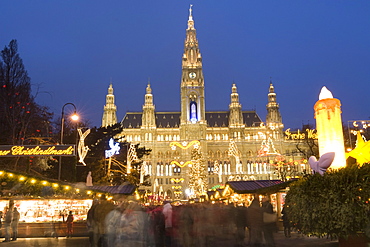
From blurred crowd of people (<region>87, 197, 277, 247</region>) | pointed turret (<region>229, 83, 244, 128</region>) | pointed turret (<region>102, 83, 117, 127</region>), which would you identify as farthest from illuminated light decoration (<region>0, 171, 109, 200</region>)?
pointed turret (<region>229, 83, 244, 128</region>)

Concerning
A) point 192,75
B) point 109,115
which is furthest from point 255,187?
point 109,115

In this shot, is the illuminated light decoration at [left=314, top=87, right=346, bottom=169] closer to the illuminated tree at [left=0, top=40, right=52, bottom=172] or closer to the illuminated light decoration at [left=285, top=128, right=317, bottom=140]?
the illuminated tree at [left=0, top=40, right=52, bottom=172]

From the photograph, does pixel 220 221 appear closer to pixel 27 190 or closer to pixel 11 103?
pixel 27 190

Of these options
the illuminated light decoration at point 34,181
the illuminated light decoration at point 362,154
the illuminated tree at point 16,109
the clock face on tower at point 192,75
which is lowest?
the illuminated light decoration at point 34,181

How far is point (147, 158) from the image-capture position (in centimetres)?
8744

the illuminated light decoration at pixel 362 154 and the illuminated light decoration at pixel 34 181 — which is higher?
the illuminated light decoration at pixel 362 154

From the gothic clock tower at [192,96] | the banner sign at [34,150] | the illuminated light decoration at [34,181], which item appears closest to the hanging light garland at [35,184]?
the illuminated light decoration at [34,181]

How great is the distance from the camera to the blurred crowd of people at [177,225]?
8180 millimetres

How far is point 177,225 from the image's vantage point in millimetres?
12383

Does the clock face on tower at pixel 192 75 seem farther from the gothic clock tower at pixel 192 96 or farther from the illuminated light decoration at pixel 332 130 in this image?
the illuminated light decoration at pixel 332 130

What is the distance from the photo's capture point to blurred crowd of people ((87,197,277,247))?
8180 millimetres

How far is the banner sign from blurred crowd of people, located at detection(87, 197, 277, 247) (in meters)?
5.78

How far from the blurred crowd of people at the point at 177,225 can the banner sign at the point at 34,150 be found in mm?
5777

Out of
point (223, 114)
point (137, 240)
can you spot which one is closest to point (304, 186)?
point (137, 240)
